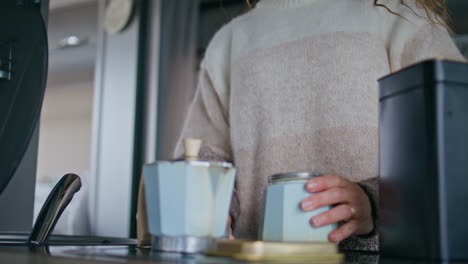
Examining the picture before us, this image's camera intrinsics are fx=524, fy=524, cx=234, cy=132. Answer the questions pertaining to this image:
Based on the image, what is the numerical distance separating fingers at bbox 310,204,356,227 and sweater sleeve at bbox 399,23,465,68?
311mm

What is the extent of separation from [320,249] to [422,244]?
87 millimetres

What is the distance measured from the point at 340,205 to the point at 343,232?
0.03 m

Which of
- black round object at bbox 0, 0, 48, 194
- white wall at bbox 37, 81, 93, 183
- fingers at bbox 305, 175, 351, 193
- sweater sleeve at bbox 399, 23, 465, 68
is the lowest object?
fingers at bbox 305, 175, 351, 193

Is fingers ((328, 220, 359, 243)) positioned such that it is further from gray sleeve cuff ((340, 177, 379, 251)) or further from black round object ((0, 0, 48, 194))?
black round object ((0, 0, 48, 194))

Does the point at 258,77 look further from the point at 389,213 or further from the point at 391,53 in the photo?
the point at 389,213

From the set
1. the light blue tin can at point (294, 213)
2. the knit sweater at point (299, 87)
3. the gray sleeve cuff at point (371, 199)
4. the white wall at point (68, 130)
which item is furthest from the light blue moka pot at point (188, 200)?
the white wall at point (68, 130)

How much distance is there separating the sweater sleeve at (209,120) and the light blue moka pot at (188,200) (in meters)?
0.66

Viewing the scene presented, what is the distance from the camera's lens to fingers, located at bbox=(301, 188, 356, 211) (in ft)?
1.75

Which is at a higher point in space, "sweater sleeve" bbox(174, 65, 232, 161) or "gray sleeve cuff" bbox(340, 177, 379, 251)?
"sweater sleeve" bbox(174, 65, 232, 161)

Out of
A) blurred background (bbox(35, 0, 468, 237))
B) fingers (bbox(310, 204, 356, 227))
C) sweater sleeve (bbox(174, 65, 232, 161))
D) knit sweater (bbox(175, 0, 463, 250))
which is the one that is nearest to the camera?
fingers (bbox(310, 204, 356, 227))

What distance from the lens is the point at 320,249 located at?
397 millimetres

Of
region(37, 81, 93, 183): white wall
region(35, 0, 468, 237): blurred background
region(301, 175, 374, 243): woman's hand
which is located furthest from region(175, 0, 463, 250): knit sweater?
region(37, 81, 93, 183): white wall

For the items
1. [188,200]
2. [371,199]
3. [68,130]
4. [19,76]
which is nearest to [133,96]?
[68,130]

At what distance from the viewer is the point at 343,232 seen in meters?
0.58
